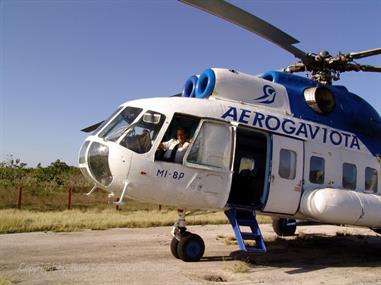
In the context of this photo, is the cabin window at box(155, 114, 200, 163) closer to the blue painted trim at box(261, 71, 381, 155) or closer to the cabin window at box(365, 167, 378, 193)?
the blue painted trim at box(261, 71, 381, 155)

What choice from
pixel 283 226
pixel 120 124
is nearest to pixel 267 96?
pixel 120 124

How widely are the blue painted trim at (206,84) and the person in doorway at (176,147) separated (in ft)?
3.66

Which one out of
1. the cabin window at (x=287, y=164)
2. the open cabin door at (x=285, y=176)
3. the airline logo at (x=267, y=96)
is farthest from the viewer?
the airline logo at (x=267, y=96)

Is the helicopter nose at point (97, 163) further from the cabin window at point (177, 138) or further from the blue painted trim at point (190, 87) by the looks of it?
the blue painted trim at point (190, 87)

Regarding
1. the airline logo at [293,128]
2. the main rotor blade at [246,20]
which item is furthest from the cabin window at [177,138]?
the main rotor blade at [246,20]

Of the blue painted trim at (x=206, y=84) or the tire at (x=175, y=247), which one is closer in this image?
the tire at (x=175, y=247)

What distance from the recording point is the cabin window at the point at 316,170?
8969mm

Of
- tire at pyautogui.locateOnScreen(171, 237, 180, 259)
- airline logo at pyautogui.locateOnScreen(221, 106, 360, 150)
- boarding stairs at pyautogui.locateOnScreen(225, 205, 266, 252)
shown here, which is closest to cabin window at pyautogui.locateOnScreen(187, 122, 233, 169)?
airline logo at pyautogui.locateOnScreen(221, 106, 360, 150)

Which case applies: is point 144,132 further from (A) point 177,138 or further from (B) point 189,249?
(B) point 189,249

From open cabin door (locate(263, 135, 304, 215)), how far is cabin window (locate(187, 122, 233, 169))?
1.08m

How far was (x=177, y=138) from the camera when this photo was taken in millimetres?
7867

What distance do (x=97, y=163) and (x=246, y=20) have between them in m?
3.73

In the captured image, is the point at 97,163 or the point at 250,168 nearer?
the point at 97,163

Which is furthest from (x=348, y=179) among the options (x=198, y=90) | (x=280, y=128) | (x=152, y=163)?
(x=152, y=163)
